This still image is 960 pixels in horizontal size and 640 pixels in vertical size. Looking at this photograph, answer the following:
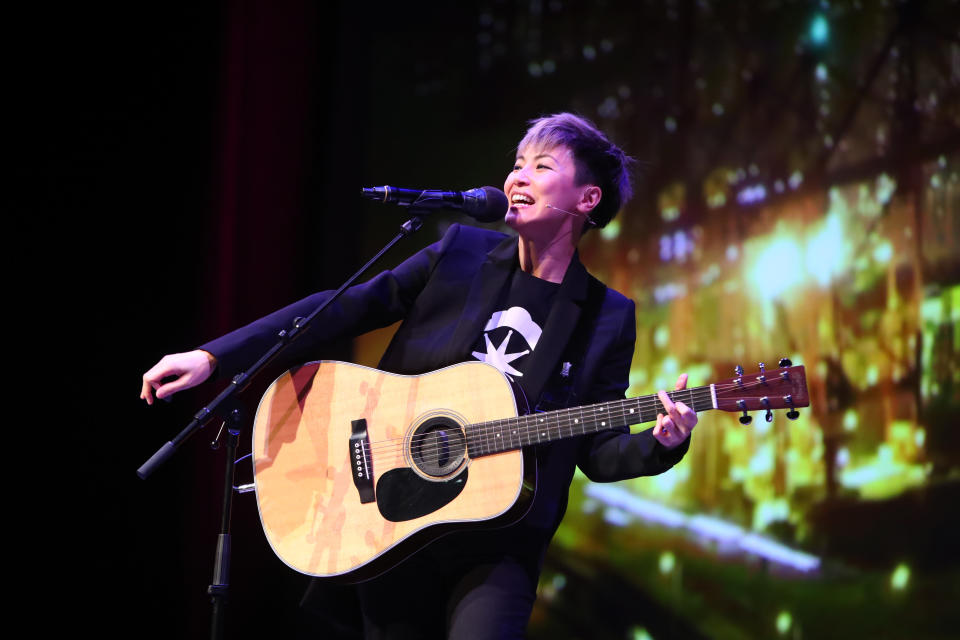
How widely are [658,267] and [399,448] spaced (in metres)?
A: 2.25

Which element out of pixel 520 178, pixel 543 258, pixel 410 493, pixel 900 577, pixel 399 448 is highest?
pixel 520 178

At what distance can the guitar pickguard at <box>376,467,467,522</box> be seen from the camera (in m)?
2.27

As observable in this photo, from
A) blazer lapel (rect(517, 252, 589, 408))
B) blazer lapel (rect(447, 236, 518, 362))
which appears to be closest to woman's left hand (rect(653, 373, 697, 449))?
blazer lapel (rect(517, 252, 589, 408))

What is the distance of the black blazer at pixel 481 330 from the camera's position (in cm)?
239

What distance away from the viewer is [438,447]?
92.2 inches

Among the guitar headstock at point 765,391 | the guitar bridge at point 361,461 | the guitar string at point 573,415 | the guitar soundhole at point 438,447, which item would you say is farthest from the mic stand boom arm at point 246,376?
the guitar headstock at point 765,391

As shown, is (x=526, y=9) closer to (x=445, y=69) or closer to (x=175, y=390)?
(x=445, y=69)

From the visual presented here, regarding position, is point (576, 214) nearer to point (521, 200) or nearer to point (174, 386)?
point (521, 200)

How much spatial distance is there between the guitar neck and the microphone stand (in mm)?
558

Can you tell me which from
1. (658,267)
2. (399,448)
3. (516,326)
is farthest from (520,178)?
(658,267)

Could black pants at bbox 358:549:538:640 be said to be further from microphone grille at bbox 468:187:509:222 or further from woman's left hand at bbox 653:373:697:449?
microphone grille at bbox 468:187:509:222

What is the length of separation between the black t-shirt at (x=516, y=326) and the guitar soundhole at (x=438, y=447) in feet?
0.78

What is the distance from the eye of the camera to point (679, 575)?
3.93 metres

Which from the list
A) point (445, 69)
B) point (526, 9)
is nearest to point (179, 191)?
point (445, 69)
